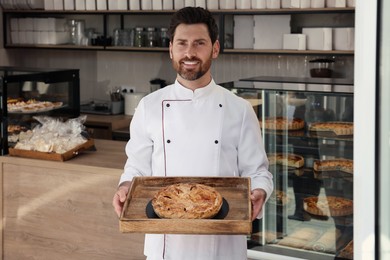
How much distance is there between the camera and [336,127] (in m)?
2.88

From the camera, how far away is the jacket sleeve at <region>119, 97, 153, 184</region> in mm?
2135

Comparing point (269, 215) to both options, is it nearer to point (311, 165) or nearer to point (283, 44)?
point (311, 165)

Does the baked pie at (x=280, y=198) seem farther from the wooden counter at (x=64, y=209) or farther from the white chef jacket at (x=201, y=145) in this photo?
the white chef jacket at (x=201, y=145)

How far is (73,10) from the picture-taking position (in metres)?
6.00

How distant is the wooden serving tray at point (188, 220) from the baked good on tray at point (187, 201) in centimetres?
5

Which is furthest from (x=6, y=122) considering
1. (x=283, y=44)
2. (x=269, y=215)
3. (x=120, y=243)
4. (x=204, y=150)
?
(x=283, y=44)

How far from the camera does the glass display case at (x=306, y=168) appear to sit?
2889 millimetres

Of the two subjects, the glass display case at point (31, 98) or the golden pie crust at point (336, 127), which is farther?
the glass display case at point (31, 98)

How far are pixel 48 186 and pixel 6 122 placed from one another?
458mm

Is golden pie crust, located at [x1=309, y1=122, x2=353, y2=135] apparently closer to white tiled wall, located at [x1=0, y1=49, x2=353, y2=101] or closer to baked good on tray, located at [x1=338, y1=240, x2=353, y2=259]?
baked good on tray, located at [x1=338, y1=240, x2=353, y2=259]

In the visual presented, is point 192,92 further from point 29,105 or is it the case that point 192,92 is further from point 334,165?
point 29,105

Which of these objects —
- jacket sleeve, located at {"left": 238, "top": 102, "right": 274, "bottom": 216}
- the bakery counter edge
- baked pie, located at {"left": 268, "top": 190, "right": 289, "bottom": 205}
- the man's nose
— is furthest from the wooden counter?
the man's nose

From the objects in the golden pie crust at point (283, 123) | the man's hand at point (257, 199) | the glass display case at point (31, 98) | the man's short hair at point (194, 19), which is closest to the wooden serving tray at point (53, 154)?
the glass display case at point (31, 98)

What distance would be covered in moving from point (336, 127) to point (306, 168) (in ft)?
0.85
